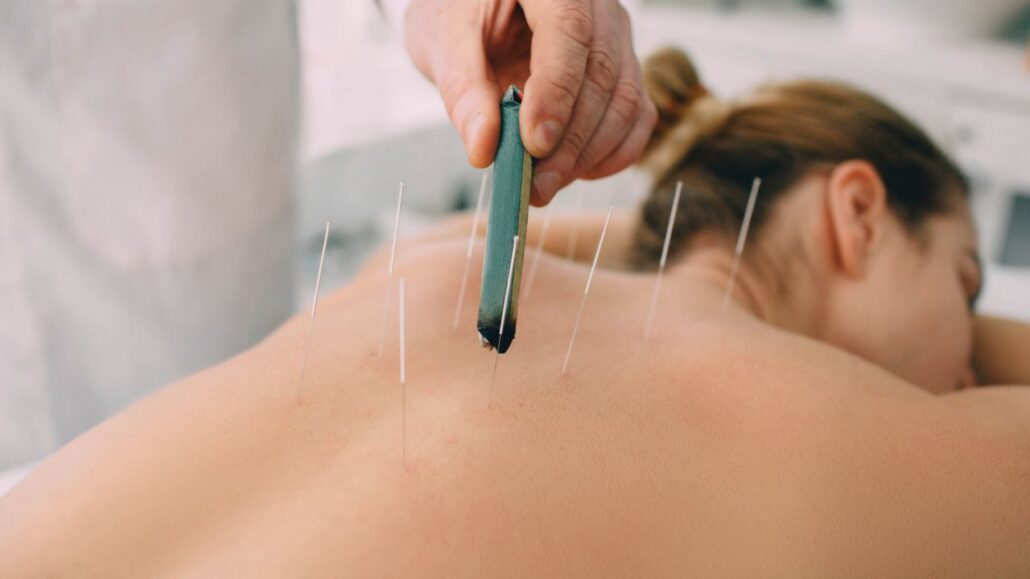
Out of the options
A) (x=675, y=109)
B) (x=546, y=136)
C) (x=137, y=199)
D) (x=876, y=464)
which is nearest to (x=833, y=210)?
(x=675, y=109)

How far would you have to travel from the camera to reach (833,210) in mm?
1124

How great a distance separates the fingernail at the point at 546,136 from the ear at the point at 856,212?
2.01 feet

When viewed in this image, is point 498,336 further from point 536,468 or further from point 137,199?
point 137,199

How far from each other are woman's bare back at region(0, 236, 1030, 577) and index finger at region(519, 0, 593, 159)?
0.22 m

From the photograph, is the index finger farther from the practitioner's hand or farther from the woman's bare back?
the woman's bare back

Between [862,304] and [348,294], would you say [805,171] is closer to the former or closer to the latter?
[862,304]

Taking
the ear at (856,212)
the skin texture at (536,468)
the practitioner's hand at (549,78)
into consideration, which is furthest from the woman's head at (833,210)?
the practitioner's hand at (549,78)

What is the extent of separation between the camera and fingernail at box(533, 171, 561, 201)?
0.69m

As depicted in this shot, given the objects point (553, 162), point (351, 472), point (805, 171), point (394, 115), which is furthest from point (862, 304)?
point (394, 115)

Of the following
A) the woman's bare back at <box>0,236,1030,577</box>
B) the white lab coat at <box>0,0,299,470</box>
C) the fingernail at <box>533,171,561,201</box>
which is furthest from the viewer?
the white lab coat at <box>0,0,299,470</box>

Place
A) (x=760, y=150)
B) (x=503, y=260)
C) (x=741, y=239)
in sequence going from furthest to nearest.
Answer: (x=760, y=150) → (x=741, y=239) → (x=503, y=260)

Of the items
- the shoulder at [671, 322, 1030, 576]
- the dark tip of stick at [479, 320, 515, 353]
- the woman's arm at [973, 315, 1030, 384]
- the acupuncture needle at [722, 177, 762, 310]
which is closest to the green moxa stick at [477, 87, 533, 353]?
the dark tip of stick at [479, 320, 515, 353]

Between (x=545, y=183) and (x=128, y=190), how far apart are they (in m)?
0.71

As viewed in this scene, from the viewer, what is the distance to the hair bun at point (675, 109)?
4.10ft
